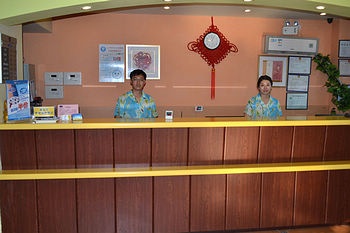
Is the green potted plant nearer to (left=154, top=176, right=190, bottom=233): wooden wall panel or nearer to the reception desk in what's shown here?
the reception desk

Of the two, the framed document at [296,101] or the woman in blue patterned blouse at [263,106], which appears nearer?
the woman in blue patterned blouse at [263,106]

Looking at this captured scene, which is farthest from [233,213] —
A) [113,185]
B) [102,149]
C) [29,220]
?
[29,220]

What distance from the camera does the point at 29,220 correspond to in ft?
8.82

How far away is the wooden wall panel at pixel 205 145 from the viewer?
2838mm

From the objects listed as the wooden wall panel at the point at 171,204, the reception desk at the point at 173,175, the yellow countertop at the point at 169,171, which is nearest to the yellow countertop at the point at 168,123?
the reception desk at the point at 173,175

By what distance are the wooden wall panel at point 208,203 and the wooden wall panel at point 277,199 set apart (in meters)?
0.39

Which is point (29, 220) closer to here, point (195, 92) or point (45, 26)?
point (45, 26)

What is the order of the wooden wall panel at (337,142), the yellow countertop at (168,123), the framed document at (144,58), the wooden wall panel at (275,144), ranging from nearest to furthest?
the yellow countertop at (168,123)
the wooden wall panel at (275,144)
the wooden wall panel at (337,142)
the framed document at (144,58)

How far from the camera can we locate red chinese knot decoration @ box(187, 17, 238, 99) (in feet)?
16.9

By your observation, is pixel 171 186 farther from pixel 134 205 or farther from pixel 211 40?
pixel 211 40

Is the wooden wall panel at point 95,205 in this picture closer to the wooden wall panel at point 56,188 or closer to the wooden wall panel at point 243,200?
the wooden wall panel at point 56,188

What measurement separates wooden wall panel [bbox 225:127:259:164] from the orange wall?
2.40m

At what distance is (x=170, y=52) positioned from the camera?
5.11 m

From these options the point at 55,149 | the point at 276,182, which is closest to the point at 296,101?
the point at 276,182
